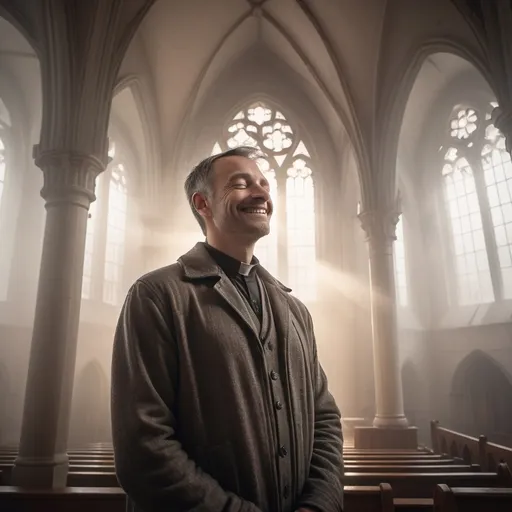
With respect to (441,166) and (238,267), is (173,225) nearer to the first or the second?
(441,166)

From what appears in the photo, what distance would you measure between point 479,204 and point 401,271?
2.61 m

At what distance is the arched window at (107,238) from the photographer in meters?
11.1

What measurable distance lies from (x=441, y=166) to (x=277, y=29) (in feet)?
18.3

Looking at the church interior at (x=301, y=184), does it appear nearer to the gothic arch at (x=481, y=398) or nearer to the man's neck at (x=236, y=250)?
the gothic arch at (x=481, y=398)

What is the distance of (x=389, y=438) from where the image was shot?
29.2ft

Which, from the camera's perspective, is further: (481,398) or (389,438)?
(481,398)

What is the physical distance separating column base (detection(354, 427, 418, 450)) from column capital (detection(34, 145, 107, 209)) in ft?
20.8

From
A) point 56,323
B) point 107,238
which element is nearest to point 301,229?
point 107,238

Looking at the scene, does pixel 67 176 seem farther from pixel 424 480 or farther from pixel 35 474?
pixel 424 480

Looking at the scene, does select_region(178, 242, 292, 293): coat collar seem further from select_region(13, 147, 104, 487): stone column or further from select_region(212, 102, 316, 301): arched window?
select_region(212, 102, 316, 301): arched window

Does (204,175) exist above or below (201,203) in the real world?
above

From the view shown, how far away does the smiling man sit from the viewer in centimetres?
137

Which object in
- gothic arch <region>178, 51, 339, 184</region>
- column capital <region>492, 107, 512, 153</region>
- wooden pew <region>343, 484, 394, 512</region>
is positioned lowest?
wooden pew <region>343, 484, 394, 512</region>

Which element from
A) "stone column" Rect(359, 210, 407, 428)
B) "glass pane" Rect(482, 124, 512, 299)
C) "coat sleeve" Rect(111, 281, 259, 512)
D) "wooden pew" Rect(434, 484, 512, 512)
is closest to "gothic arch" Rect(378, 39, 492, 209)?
"stone column" Rect(359, 210, 407, 428)
